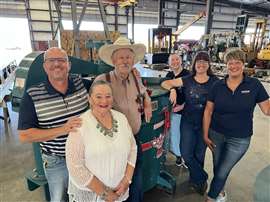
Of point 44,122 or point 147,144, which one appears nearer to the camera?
point 44,122

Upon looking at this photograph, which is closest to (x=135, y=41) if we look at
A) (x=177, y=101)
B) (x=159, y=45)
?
(x=159, y=45)

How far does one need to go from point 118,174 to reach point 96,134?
0.92ft

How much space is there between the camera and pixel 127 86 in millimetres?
1522

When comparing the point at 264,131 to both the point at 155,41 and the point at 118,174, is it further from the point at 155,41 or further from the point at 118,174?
the point at 155,41

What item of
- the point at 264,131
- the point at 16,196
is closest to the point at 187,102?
the point at 16,196

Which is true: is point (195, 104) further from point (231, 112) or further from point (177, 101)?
point (231, 112)

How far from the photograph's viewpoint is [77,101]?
4.56 feet

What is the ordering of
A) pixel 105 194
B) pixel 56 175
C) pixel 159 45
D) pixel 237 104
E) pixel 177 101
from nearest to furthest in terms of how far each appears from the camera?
pixel 105 194, pixel 56 175, pixel 237 104, pixel 177 101, pixel 159 45

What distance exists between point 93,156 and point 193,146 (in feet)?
3.98

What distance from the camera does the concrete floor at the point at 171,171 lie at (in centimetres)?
224

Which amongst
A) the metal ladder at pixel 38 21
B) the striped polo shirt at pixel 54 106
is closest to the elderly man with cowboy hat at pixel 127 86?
the striped polo shirt at pixel 54 106

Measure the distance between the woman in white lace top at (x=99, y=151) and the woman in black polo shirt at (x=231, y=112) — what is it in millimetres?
809

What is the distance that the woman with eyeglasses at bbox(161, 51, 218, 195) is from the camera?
1.99 m

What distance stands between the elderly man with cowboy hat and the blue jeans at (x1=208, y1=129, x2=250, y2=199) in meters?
0.71
